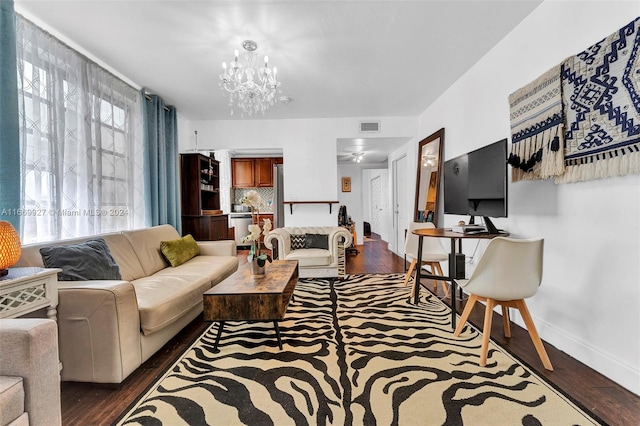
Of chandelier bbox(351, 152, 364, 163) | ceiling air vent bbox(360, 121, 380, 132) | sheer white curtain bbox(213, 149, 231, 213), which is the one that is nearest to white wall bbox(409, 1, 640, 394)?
ceiling air vent bbox(360, 121, 380, 132)

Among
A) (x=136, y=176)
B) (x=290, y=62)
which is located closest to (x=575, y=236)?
(x=290, y=62)

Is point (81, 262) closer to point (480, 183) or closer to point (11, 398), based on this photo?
point (11, 398)

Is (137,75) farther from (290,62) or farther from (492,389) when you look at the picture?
(492,389)

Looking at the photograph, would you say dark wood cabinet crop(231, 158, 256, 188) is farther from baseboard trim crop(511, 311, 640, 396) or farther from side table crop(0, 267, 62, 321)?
baseboard trim crop(511, 311, 640, 396)

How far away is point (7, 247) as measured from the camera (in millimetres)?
1478

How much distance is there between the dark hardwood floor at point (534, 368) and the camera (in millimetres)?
1440

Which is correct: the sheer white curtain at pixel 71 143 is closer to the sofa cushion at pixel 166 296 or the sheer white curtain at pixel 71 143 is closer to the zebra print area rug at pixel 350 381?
the sofa cushion at pixel 166 296

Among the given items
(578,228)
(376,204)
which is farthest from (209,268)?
(376,204)

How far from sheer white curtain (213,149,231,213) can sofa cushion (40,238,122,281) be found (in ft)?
15.2

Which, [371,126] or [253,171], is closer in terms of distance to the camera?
[371,126]

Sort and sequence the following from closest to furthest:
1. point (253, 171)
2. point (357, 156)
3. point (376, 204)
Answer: point (357, 156)
point (253, 171)
point (376, 204)

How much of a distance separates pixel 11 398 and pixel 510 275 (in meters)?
2.51

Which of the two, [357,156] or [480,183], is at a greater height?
[357,156]

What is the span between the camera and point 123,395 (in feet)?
5.31
